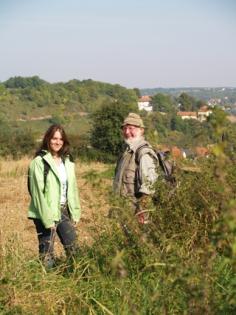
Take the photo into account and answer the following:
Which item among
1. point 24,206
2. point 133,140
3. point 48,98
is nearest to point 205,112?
point 133,140

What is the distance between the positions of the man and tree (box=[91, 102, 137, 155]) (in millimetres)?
24000

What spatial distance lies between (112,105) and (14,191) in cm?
2030

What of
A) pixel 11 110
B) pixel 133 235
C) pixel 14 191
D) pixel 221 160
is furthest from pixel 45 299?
pixel 11 110

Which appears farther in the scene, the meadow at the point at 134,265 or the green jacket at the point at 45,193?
the green jacket at the point at 45,193

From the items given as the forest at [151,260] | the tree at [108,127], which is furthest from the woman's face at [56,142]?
the tree at [108,127]

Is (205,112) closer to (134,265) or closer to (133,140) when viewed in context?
(134,265)

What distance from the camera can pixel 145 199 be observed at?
14.9 ft

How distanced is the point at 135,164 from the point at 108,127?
87.9 ft

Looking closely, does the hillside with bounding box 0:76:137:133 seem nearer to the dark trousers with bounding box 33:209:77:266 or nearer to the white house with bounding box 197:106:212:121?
the dark trousers with bounding box 33:209:77:266

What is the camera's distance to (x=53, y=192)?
204 inches

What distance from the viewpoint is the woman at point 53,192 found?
16.7 ft

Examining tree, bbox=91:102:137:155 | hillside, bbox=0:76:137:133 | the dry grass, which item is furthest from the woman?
hillside, bbox=0:76:137:133

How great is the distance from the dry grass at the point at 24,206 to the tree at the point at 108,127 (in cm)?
967

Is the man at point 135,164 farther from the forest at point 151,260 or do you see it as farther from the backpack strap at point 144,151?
the forest at point 151,260
